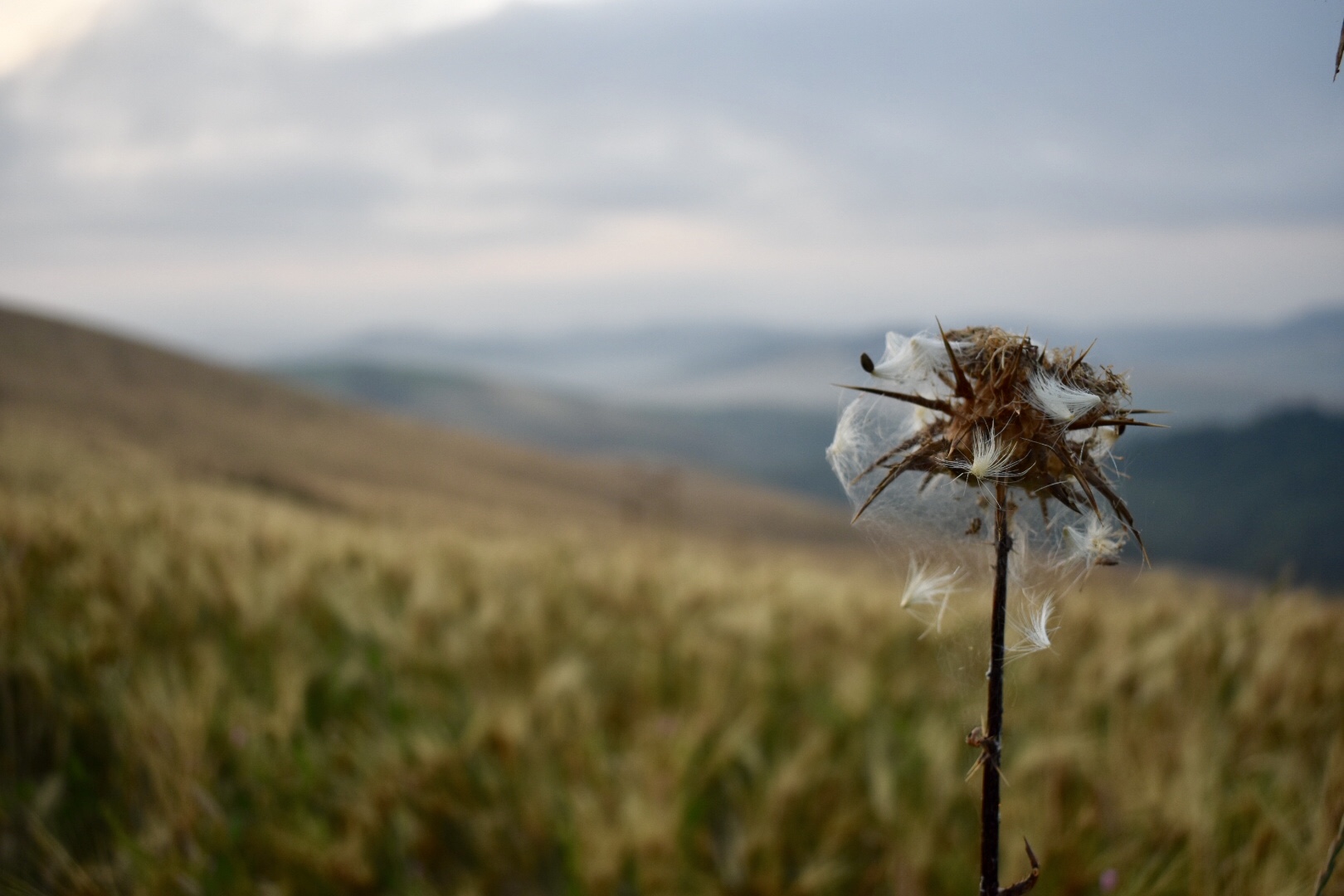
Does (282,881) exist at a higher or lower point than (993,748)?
lower

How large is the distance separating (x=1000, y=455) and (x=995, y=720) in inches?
7.4

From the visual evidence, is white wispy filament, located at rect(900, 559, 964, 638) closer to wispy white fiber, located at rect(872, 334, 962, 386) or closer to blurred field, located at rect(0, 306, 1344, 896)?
blurred field, located at rect(0, 306, 1344, 896)

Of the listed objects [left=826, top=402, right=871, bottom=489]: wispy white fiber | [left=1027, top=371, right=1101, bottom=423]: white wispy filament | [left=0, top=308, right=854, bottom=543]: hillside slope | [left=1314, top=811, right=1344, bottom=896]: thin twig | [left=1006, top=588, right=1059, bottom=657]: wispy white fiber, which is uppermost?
[left=1027, top=371, right=1101, bottom=423]: white wispy filament

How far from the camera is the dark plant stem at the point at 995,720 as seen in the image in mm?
553

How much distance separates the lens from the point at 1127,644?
3820mm

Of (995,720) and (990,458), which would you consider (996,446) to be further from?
(995,720)

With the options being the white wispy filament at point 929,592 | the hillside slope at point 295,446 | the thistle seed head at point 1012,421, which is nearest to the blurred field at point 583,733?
the white wispy filament at point 929,592

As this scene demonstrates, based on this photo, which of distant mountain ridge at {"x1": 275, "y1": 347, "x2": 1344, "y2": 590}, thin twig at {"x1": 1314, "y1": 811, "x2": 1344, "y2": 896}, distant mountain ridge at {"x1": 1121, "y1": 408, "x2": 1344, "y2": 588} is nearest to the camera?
thin twig at {"x1": 1314, "y1": 811, "x2": 1344, "y2": 896}

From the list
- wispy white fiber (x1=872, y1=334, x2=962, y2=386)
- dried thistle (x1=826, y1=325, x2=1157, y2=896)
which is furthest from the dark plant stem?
wispy white fiber (x1=872, y1=334, x2=962, y2=386)

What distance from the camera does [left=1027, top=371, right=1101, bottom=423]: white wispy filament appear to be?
0.58m

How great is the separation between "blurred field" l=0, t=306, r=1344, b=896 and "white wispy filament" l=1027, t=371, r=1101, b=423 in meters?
0.19

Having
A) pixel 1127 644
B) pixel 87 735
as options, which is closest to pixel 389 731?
pixel 87 735

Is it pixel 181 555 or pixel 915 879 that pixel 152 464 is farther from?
pixel 915 879

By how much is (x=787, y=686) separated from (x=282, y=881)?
2.06 m
